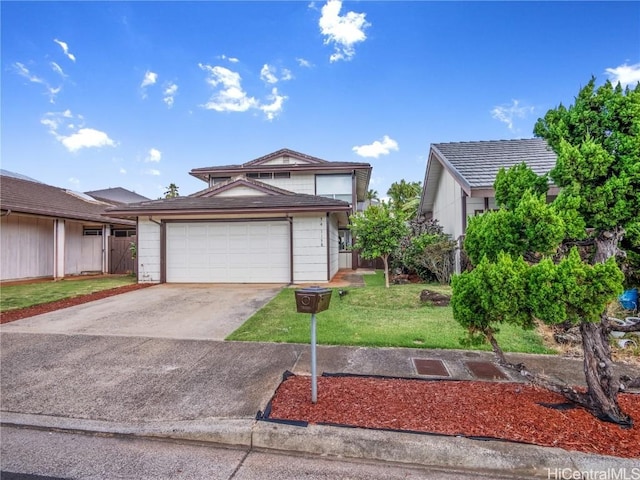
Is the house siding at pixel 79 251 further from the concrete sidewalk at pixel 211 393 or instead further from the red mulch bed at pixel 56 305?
the concrete sidewalk at pixel 211 393

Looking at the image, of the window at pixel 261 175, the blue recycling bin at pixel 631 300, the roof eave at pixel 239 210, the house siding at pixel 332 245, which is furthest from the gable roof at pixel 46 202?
the blue recycling bin at pixel 631 300

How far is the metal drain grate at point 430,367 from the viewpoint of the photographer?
3.71 metres

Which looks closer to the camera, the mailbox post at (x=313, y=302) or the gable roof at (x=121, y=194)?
the mailbox post at (x=313, y=302)

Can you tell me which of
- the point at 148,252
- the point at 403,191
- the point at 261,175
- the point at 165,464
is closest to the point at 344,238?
the point at 261,175

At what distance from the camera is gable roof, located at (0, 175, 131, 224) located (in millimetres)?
12078

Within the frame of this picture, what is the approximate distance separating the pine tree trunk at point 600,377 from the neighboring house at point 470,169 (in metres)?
6.75

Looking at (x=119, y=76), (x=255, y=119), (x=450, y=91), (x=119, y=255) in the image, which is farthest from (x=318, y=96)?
(x=119, y=255)

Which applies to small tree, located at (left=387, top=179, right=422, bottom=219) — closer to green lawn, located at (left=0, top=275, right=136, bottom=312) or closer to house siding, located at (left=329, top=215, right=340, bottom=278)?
house siding, located at (left=329, top=215, right=340, bottom=278)

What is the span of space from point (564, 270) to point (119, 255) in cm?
1852

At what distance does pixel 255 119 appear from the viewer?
1786 centimetres

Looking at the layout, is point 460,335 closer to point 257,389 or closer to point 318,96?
point 257,389

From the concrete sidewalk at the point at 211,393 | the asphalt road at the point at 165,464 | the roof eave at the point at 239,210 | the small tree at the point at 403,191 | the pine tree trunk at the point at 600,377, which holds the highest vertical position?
the small tree at the point at 403,191

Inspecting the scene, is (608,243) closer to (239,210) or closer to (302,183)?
(239,210)

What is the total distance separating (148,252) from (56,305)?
412 centimetres
